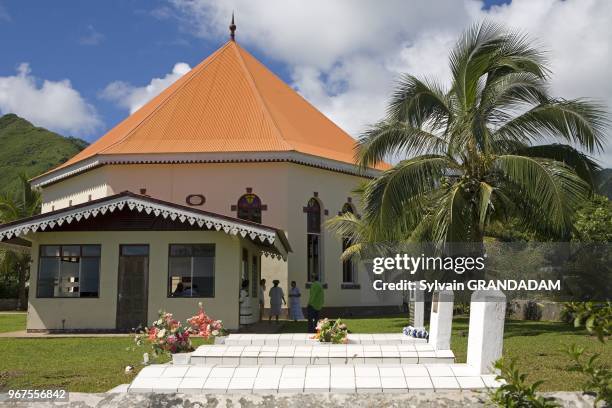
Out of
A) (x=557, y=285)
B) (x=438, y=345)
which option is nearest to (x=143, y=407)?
(x=438, y=345)

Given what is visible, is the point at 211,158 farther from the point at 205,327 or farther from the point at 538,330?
the point at 205,327

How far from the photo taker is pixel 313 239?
26891 mm

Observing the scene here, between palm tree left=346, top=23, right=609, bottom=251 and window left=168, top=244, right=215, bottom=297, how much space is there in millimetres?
4997

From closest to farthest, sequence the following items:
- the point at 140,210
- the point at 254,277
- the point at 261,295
→ the point at 140,210, the point at 254,277, the point at 261,295

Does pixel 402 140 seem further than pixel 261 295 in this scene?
No

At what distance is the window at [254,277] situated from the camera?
21875mm

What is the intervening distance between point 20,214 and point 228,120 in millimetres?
13698

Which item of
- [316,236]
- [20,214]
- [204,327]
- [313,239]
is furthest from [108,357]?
[20,214]

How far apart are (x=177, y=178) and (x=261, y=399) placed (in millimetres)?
22941

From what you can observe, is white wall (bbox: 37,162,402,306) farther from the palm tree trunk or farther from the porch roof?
the palm tree trunk

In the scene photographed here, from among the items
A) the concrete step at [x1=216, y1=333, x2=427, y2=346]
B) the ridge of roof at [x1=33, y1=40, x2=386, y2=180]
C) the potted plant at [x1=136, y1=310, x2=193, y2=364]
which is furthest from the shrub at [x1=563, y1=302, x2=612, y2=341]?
the ridge of roof at [x1=33, y1=40, x2=386, y2=180]

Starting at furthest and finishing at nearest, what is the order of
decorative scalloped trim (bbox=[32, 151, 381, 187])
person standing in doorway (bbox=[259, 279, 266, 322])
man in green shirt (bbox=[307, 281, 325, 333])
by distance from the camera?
1. decorative scalloped trim (bbox=[32, 151, 381, 187])
2. person standing in doorway (bbox=[259, 279, 266, 322])
3. man in green shirt (bbox=[307, 281, 325, 333])

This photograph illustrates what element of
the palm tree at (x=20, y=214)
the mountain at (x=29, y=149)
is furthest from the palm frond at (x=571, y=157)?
the mountain at (x=29, y=149)

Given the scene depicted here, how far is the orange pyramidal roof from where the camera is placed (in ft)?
87.8
